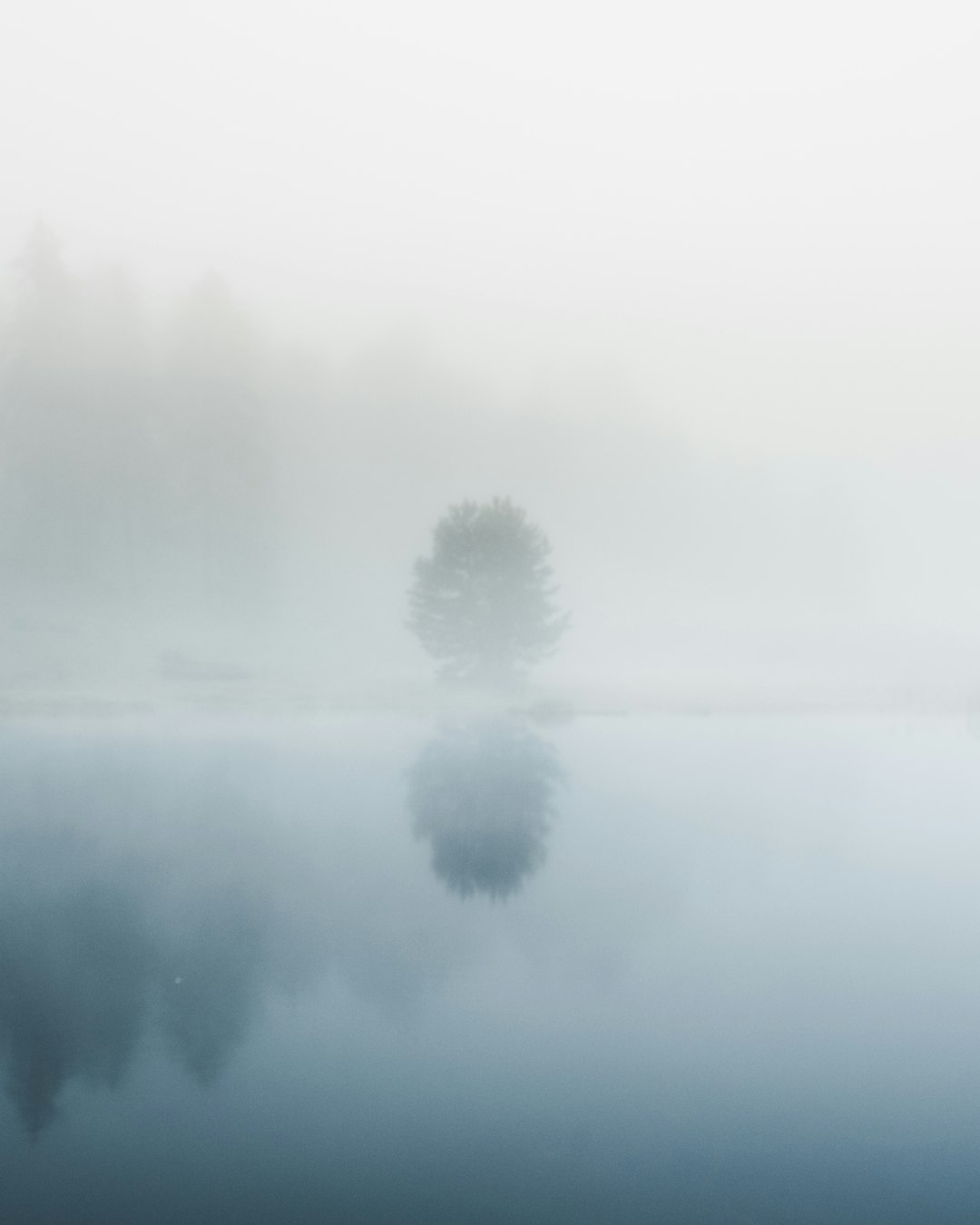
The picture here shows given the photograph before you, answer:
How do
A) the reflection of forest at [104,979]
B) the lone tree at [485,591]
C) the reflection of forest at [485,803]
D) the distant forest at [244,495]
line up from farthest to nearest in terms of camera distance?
the distant forest at [244,495], the lone tree at [485,591], the reflection of forest at [485,803], the reflection of forest at [104,979]

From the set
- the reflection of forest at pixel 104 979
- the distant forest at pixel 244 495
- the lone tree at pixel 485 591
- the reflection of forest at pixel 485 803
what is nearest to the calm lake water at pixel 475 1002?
the reflection of forest at pixel 104 979

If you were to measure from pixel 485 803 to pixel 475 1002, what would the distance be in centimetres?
1808

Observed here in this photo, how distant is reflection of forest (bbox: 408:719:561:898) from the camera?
2907cm

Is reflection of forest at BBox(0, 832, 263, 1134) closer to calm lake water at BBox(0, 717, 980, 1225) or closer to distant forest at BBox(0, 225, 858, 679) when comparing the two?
calm lake water at BBox(0, 717, 980, 1225)

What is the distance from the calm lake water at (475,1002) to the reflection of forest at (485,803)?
0.21m

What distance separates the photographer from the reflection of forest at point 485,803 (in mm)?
29072

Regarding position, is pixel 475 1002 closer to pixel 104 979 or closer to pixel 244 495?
pixel 104 979

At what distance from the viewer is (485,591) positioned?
169 ft

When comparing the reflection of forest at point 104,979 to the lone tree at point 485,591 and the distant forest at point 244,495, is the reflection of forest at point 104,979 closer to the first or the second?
the lone tree at point 485,591

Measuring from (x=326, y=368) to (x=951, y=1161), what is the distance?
284 ft

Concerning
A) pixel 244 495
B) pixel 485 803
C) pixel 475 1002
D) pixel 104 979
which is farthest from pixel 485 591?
pixel 104 979

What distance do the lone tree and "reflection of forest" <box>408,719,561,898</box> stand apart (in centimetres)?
399

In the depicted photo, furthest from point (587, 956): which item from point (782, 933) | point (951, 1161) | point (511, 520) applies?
point (511, 520)

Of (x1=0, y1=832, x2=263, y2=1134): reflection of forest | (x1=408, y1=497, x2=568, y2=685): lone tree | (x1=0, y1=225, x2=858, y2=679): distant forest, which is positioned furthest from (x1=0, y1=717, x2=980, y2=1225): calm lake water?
(x1=0, y1=225, x2=858, y2=679): distant forest
